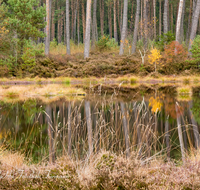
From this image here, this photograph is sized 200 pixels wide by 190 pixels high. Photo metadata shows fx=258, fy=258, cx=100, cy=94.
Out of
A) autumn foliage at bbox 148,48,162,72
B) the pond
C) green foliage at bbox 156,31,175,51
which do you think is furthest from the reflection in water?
green foliage at bbox 156,31,175,51

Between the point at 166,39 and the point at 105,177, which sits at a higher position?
the point at 166,39

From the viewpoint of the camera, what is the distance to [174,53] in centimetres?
2412

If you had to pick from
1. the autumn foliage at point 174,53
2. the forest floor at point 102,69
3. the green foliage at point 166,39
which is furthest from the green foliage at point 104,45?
the autumn foliage at point 174,53

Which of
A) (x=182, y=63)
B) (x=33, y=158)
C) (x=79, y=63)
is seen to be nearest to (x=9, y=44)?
(x=79, y=63)

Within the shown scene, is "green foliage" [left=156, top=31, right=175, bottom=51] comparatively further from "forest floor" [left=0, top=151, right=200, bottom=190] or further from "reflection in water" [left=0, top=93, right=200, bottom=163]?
"forest floor" [left=0, top=151, right=200, bottom=190]

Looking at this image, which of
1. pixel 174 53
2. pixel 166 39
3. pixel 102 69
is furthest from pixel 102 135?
pixel 166 39

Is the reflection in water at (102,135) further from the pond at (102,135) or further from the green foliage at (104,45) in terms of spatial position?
the green foliage at (104,45)

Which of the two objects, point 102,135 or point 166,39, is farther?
point 166,39

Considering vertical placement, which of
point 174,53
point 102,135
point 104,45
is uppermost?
point 104,45

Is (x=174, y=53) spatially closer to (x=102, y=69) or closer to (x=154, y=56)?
(x=154, y=56)

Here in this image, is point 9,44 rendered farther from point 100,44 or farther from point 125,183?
point 125,183

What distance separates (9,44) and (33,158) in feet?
64.1

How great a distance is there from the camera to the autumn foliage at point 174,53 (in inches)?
940

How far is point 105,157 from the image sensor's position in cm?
368
